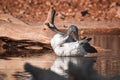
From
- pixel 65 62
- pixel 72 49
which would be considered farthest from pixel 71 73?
pixel 72 49

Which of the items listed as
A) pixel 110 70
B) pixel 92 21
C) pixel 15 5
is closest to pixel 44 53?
pixel 110 70

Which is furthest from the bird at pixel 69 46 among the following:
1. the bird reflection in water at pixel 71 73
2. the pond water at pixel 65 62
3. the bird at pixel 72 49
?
the bird reflection in water at pixel 71 73

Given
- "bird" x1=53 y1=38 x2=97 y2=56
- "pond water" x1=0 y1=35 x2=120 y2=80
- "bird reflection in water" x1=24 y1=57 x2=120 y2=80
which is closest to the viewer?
"bird reflection in water" x1=24 y1=57 x2=120 y2=80

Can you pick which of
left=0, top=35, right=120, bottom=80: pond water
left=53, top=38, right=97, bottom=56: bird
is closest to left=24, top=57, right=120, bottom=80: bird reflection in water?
left=0, top=35, right=120, bottom=80: pond water

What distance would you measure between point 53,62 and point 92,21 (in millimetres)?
11745

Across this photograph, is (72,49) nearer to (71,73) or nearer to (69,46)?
(69,46)

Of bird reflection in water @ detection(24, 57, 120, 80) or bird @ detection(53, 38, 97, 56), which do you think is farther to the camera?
bird @ detection(53, 38, 97, 56)

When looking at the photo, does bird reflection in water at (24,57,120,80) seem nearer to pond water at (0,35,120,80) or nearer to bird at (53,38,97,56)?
pond water at (0,35,120,80)

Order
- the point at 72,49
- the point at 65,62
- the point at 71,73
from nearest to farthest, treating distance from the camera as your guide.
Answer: the point at 71,73, the point at 65,62, the point at 72,49

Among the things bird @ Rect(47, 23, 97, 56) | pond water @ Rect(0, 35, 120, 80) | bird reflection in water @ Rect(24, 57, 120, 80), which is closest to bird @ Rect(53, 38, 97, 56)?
bird @ Rect(47, 23, 97, 56)

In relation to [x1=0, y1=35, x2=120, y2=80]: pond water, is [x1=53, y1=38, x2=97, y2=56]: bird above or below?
above

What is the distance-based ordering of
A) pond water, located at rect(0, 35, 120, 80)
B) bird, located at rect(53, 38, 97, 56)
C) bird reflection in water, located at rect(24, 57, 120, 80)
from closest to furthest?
bird reflection in water, located at rect(24, 57, 120, 80), pond water, located at rect(0, 35, 120, 80), bird, located at rect(53, 38, 97, 56)

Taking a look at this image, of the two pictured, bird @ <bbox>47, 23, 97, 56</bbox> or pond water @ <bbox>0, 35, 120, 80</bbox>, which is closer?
pond water @ <bbox>0, 35, 120, 80</bbox>

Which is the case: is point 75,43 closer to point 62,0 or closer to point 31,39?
point 31,39
